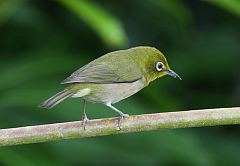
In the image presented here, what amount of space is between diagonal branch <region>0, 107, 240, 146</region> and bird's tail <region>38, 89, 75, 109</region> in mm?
407

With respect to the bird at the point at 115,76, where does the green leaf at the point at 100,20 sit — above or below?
above

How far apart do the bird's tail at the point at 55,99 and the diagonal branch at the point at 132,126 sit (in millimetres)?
407

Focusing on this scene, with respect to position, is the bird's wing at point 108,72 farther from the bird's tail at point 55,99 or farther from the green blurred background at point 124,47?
the green blurred background at point 124,47

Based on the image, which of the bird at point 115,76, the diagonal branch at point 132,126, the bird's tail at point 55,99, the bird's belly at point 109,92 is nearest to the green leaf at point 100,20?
the bird at point 115,76

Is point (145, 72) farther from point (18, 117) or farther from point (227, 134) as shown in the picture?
point (227, 134)

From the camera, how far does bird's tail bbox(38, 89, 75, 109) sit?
322 centimetres

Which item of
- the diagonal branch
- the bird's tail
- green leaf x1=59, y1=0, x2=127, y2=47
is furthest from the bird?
the diagonal branch

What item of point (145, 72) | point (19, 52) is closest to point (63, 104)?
point (145, 72)

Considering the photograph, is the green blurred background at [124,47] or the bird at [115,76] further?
the green blurred background at [124,47]

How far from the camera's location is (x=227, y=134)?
557cm

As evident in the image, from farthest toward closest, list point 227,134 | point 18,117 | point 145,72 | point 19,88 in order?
1. point 227,134
2. point 19,88
3. point 18,117
4. point 145,72

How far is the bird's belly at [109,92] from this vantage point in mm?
3633

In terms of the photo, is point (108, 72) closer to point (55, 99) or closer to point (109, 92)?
point (109, 92)

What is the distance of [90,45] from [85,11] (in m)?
1.84
